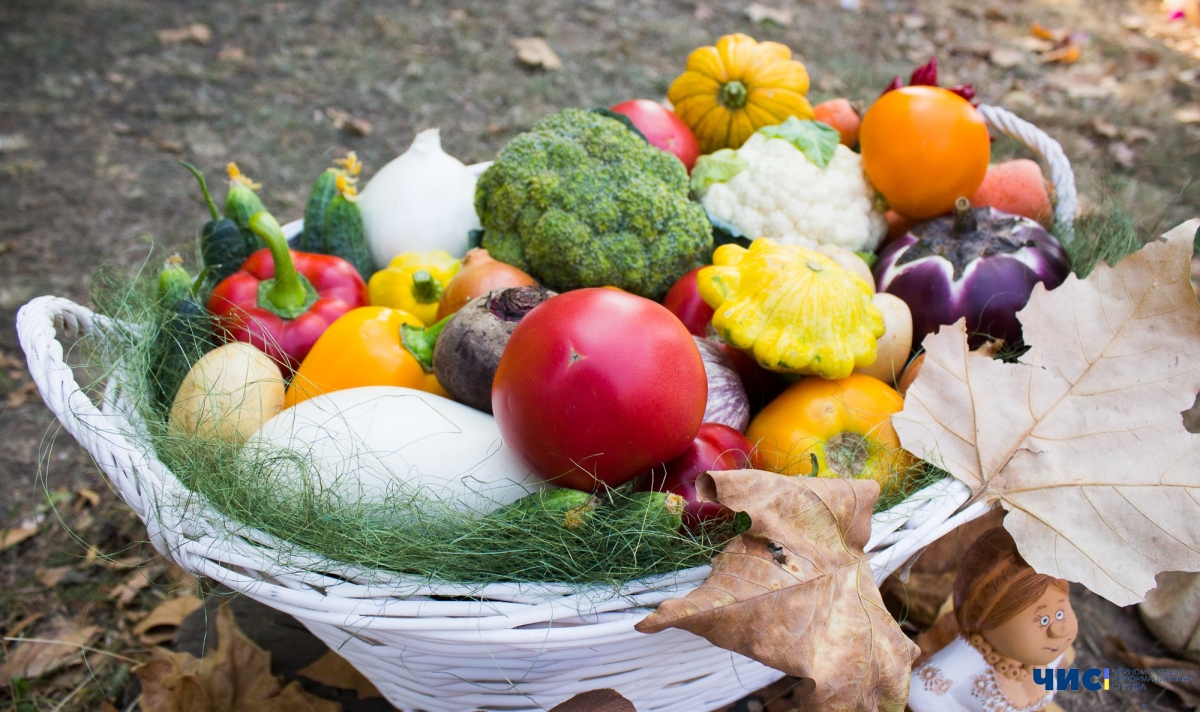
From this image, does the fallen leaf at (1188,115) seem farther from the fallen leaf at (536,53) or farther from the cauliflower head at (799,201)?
the fallen leaf at (536,53)

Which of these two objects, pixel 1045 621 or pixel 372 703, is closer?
pixel 1045 621

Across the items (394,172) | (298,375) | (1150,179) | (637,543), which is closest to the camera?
(637,543)

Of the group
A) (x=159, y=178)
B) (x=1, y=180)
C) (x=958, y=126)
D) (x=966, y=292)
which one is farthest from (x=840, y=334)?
(x=1, y=180)

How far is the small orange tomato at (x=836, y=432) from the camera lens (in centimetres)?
130

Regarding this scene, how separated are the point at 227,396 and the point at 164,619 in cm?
86

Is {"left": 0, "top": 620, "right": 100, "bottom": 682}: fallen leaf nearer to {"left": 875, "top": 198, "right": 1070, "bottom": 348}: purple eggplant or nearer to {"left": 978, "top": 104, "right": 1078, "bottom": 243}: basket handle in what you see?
{"left": 875, "top": 198, "right": 1070, "bottom": 348}: purple eggplant

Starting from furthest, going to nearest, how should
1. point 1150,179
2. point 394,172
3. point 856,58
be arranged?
point 856,58 < point 1150,179 < point 394,172

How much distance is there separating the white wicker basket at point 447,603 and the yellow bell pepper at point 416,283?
2.06 feet

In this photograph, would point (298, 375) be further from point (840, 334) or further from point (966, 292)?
point (966, 292)

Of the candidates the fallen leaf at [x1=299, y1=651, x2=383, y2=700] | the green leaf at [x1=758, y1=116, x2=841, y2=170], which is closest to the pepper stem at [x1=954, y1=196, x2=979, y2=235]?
the green leaf at [x1=758, y1=116, x2=841, y2=170]

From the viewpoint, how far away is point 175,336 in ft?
5.07

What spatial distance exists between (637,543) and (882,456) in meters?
0.48

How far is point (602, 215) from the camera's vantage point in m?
1.75

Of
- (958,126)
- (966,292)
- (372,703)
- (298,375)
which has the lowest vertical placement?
(372,703)
